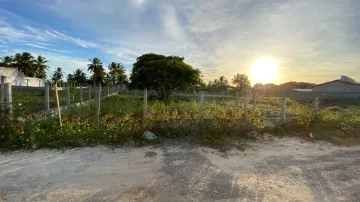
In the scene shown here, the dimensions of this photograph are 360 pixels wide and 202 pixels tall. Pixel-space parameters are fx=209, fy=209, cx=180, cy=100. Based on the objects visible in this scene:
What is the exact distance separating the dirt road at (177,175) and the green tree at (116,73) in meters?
48.1

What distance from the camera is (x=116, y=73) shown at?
1986 inches

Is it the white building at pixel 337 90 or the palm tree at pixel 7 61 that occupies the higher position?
the palm tree at pixel 7 61

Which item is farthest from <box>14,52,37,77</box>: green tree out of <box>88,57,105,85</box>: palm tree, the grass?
the grass

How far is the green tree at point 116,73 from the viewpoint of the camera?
49844 mm

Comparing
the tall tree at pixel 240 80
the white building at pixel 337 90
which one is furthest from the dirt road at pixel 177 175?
the tall tree at pixel 240 80

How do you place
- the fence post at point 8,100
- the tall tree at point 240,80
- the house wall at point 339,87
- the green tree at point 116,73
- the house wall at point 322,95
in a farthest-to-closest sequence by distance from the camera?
the tall tree at point 240,80 → the green tree at point 116,73 → the house wall at point 339,87 → the house wall at point 322,95 → the fence post at point 8,100

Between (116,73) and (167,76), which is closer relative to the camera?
(167,76)

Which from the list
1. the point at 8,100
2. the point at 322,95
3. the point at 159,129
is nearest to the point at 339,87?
the point at 322,95

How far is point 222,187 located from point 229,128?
9.92ft

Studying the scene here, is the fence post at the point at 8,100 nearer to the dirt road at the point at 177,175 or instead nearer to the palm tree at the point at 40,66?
the dirt road at the point at 177,175

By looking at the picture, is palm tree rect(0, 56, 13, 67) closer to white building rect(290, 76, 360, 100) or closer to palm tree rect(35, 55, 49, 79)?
palm tree rect(35, 55, 49, 79)

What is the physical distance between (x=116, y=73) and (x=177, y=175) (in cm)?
5000

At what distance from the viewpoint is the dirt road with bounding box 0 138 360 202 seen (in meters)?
2.88

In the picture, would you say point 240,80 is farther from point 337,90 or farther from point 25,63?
point 25,63
